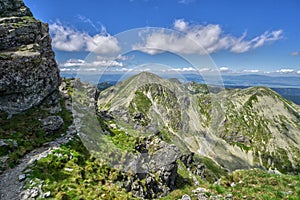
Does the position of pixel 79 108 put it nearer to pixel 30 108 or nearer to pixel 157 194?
pixel 30 108

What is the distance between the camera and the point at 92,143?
27266mm

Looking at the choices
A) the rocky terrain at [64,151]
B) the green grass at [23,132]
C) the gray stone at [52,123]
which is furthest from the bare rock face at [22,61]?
the gray stone at [52,123]

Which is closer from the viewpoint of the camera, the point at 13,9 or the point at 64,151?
the point at 64,151

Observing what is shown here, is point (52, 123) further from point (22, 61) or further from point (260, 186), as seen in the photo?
point (260, 186)

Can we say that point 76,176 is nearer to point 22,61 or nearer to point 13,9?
point 22,61

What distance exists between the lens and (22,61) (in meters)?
27.2

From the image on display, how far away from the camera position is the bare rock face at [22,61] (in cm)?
2617

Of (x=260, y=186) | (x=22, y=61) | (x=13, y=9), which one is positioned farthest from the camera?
(x=13, y=9)

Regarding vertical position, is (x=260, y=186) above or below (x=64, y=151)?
above

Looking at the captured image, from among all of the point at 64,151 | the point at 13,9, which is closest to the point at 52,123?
the point at 64,151

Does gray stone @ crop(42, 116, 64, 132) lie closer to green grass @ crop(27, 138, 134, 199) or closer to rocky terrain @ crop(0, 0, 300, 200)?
rocky terrain @ crop(0, 0, 300, 200)

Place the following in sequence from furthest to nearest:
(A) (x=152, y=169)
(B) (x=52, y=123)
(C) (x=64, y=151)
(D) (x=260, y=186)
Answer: (A) (x=152, y=169) → (B) (x=52, y=123) → (C) (x=64, y=151) → (D) (x=260, y=186)

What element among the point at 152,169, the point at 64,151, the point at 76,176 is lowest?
the point at 152,169

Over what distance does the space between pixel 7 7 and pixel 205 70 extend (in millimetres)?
38594
